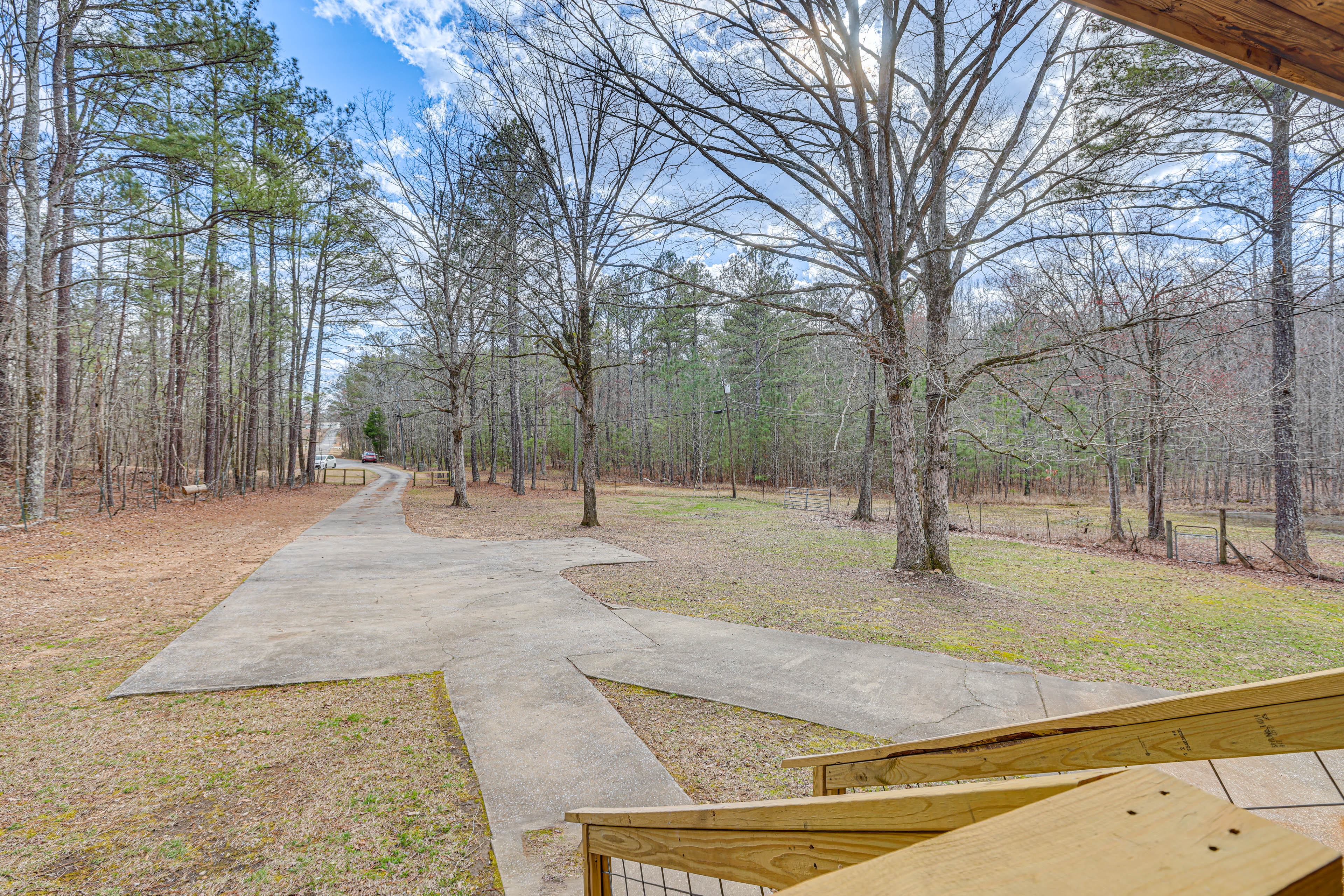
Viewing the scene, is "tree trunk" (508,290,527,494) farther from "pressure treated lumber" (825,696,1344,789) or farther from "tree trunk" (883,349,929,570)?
"pressure treated lumber" (825,696,1344,789)

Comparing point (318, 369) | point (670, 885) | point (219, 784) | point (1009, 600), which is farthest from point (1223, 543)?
point (318, 369)

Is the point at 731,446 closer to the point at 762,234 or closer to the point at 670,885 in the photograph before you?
the point at 762,234

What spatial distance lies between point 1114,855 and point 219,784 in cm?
377

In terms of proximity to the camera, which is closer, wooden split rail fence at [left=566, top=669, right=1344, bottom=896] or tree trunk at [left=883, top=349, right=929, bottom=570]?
wooden split rail fence at [left=566, top=669, right=1344, bottom=896]

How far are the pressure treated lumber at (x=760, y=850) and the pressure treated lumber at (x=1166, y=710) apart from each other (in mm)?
419

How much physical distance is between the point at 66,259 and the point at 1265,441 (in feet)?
Answer: 85.6

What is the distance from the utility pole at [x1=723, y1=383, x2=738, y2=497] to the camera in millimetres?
25609

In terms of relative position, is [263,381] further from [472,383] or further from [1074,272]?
[1074,272]

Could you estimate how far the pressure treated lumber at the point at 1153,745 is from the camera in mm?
836

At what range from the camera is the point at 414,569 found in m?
7.61

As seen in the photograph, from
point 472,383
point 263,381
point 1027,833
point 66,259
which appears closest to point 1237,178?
point 1027,833

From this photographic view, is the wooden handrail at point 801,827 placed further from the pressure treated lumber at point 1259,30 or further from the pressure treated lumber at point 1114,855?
the pressure treated lumber at point 1259,30

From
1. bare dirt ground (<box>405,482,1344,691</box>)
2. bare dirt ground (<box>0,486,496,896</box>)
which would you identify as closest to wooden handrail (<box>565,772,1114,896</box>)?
bare dirt ground (<box>0,486,496,896</box>)

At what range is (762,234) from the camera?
711 cm
